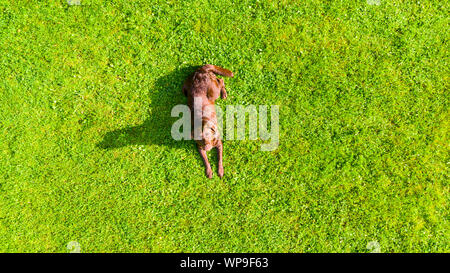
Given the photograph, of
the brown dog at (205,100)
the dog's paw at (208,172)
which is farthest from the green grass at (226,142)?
the brown dog at (205,100)

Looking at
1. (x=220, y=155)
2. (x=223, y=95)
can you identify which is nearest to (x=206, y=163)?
(x=220, y=155)

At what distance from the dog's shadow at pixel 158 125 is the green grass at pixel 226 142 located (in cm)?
4

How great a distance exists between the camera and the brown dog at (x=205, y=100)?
5480 millimetres

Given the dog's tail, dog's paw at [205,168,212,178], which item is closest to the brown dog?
the dog's tail

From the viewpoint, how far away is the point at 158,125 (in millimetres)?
6625

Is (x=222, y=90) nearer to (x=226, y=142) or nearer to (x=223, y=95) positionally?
(x=223, y=95)

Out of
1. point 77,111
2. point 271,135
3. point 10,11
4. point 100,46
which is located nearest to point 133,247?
point 77,111

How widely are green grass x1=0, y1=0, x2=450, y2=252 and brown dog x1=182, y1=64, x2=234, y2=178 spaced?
428 mm

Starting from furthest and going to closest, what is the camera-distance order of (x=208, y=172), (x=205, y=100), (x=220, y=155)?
(x=208, y=172), (x=220, y=155), (x=205, y=100)

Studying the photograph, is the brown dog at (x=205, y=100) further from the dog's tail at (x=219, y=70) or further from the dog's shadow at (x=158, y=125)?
the dog's shadow at (x=158, y=125)

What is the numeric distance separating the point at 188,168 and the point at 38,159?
12.9ft

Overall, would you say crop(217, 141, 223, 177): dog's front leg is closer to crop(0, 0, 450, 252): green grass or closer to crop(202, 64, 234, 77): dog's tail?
crop(0, 0, 450, 252): green grass

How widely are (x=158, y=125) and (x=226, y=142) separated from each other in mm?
1850

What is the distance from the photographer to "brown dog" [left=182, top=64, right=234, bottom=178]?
548 cm
